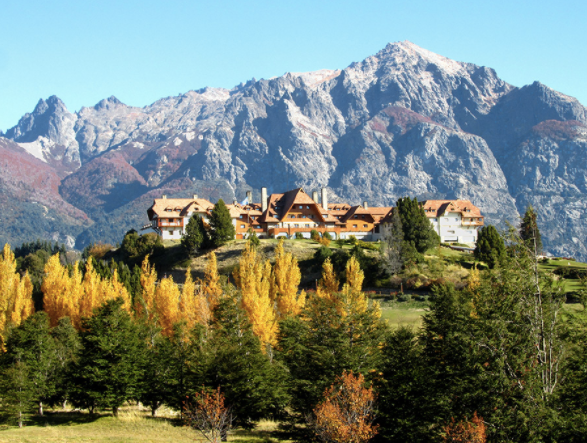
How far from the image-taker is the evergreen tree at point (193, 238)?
90.2 meters

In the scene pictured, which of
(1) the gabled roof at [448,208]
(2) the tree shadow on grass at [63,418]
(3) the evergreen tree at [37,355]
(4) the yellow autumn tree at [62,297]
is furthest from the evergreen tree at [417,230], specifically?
(2) the tree shadow on grass at [63,418]

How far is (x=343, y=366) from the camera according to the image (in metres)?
37.0

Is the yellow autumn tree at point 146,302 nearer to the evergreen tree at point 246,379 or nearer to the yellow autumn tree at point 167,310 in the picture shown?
the yellow autumn tree at point 167,310

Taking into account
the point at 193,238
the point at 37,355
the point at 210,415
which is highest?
the point at 193,238

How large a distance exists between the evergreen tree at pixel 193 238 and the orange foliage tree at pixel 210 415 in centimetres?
5304

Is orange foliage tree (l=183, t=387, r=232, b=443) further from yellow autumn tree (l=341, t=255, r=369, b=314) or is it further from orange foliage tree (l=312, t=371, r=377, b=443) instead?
yellow autumn tree (l=341, t=255, r=369, b=314)

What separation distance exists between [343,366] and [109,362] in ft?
63.9

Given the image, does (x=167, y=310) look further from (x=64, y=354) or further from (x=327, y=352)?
(x=327, y=352)

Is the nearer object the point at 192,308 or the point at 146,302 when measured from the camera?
the point at 192,308

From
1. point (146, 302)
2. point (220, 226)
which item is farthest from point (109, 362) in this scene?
point (220, 226)

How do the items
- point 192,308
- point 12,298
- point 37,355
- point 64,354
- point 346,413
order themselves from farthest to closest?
1. point 12,298
2. point 192,308
3. point 64,354
4. point 37,355
5. point 346,413

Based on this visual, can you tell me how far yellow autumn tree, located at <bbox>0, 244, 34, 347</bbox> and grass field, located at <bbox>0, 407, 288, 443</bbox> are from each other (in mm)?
21588

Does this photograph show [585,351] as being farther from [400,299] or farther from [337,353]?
[400,299]

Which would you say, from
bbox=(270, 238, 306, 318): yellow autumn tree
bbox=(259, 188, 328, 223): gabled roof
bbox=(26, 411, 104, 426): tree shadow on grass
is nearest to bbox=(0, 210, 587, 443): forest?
bbox=(26, 411, 104, 426): tree shadow on grass
